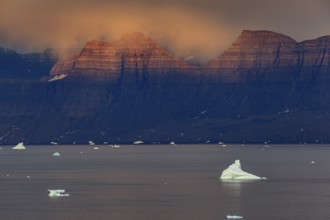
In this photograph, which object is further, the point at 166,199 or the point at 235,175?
the point at 235,175

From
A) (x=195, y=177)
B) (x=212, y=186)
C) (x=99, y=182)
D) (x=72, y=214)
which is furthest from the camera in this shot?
(x=195, y=177)

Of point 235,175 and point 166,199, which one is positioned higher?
point 166,199

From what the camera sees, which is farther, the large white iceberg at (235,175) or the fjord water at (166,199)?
the large white iceberg at (235,175)

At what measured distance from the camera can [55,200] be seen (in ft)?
471

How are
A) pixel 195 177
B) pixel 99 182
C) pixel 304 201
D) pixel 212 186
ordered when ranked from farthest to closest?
pixel 195 177, pixel 99 182, pixel 212 186, pixel 304 201

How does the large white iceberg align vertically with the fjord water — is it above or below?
below

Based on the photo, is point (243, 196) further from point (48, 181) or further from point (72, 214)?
point (48, 181)

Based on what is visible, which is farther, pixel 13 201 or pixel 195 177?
pixel 195 177

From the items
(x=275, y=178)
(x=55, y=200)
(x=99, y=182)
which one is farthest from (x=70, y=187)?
(x=275, y=178)

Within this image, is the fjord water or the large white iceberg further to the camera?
the large white iceberg

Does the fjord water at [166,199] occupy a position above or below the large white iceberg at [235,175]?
above

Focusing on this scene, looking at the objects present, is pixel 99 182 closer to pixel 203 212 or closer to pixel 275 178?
pixel 275 178

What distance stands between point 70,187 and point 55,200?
26878 millimetres

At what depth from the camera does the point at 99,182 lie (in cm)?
18375
